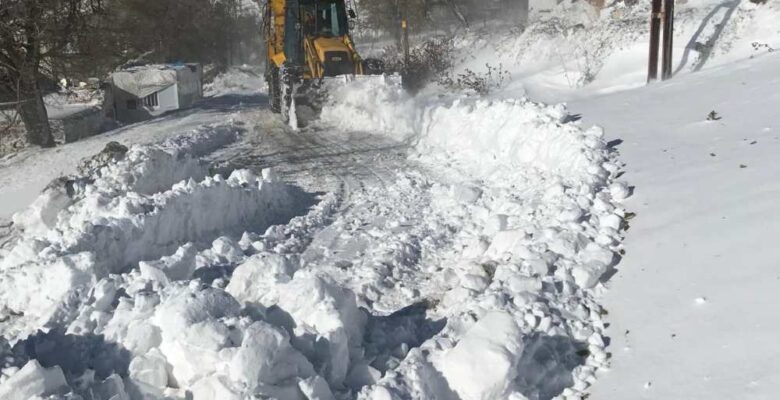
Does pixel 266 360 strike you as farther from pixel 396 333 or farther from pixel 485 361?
pixel 396 333

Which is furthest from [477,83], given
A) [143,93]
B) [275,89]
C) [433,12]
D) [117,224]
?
[433,12]

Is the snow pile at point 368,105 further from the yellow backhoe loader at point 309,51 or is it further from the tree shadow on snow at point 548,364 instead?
the tree shadow on snow at point 548,364

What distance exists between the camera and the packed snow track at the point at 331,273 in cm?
395

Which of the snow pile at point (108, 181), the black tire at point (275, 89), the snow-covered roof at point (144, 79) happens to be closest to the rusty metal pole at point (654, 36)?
the snow pile at point (108, 181)

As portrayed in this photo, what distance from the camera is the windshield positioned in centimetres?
1656

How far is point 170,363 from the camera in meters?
3.99

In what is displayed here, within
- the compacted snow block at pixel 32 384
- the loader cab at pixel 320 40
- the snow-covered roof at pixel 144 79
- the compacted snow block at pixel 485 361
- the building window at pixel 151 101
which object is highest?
the loader cab at pixel 320 40

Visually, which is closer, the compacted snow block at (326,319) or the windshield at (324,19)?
the compacted snow block at (326,319)

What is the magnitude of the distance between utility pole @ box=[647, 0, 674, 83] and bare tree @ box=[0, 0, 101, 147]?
40.6ft

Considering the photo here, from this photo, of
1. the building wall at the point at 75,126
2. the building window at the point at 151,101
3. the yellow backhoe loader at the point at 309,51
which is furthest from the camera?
the building window at the point at 151,101

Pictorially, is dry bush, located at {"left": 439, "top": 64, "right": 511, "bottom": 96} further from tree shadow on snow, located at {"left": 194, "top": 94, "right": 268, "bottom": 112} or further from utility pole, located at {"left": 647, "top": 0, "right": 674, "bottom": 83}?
tree shadow on snow, located at {"left": 194, "top": 94, "right": 268, "bottom": 112}

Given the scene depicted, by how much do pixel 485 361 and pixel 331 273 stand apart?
2900mm

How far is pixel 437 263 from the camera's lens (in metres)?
6.86

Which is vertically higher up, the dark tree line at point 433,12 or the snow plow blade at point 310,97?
the dark tree line at point 433,12
